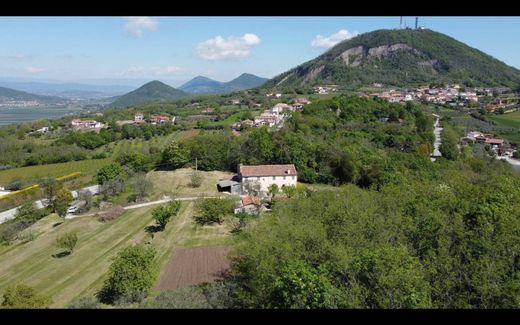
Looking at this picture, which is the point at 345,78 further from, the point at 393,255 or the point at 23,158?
the point at 393,255

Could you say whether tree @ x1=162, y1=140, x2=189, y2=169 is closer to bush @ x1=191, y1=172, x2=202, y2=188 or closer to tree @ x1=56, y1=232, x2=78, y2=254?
bush @ x1=191, y1=172, x2=202, y2=188

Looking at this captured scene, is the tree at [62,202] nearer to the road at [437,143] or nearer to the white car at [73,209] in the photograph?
the white car at [73,209]

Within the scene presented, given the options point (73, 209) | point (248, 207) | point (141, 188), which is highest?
point (141, 188)

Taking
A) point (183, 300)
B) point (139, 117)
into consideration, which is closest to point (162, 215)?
point (183, 300)

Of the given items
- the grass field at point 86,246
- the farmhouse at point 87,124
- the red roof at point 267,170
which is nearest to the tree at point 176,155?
the red roof at point 267,170

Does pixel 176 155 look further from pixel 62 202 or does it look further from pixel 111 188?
pixel 62 202

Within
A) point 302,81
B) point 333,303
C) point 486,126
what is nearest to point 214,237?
point 333,303
